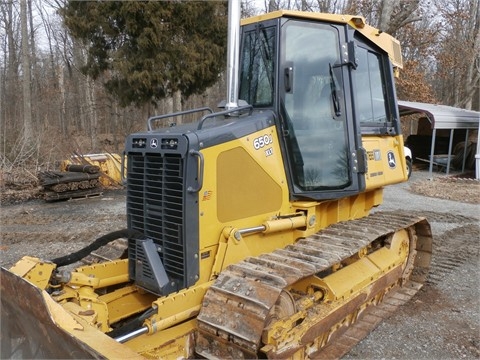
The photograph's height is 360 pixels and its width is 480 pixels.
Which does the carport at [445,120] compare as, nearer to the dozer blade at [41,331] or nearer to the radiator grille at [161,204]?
the radiator grille at [161,204]

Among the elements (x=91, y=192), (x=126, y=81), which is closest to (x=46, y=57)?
(x=126, y=81)

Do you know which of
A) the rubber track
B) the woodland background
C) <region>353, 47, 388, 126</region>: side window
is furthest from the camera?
the woodland background


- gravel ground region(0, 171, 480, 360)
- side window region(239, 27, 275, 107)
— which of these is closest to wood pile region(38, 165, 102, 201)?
gravel ground region(0, 171, 480, 360)

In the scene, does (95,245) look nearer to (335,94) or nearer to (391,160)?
(335,94)

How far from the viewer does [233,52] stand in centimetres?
360

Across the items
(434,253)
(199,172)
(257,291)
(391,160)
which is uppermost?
(199,172)

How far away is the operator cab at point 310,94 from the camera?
11.8 feet

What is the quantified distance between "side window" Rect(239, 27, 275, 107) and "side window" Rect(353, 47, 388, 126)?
0.86 m

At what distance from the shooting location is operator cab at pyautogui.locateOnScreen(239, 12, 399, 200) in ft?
11.8

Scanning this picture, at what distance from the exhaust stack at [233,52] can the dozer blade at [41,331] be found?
2.01 metres

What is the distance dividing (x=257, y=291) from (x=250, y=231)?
2.34 feet

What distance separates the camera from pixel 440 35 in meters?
26.4

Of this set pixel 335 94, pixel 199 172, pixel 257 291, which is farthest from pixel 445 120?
pixel 257 291

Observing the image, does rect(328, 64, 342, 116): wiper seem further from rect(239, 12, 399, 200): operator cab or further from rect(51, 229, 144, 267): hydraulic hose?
rect(51, 229, 144, 267): hydraulic hose
